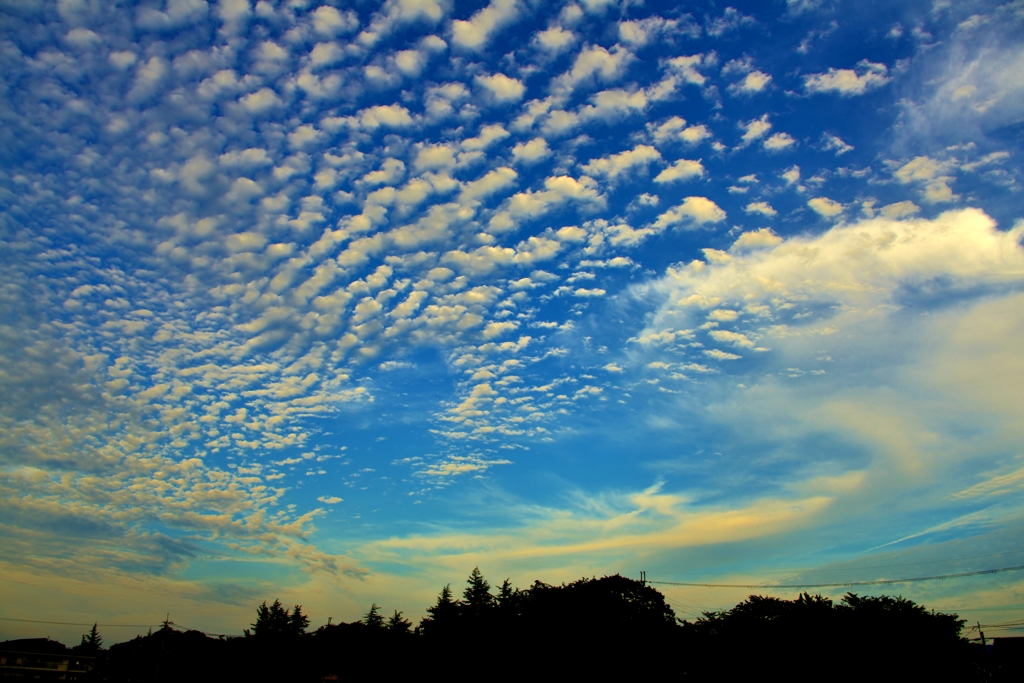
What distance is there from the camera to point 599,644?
201 feet

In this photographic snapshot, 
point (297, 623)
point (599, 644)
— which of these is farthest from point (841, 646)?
point (297, 623)

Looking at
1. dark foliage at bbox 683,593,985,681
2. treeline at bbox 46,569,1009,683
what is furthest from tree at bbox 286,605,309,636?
dark foliage at bbox 683,593,985,681

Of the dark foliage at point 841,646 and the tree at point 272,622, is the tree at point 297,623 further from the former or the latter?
the dark foliage at point 841,646

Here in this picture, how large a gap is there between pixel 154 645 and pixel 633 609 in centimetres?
7407

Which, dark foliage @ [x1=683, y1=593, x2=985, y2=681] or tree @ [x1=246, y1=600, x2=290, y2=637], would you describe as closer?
dark foliage @ [x1=683, y1=593, x2=985, y2=681]

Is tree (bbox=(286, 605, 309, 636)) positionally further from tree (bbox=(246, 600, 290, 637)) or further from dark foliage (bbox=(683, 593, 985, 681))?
dark foliage (bbox=(683, 593, 985, 681))

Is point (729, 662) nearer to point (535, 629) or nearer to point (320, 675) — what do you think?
point (535, 629)

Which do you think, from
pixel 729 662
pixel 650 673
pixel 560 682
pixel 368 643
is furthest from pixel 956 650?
pixel 368 643

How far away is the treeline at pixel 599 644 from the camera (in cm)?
4575

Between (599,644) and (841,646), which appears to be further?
(599,644)

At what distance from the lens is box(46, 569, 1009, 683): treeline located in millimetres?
45750

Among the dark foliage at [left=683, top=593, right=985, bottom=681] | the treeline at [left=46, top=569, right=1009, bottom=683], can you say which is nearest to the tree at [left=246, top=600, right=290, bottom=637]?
the treeline at [left=46, top=569, right=1009, bottom=683]

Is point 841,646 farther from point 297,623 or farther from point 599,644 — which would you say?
point 297,623

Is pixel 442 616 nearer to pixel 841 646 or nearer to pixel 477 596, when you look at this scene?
pixel 477 596
